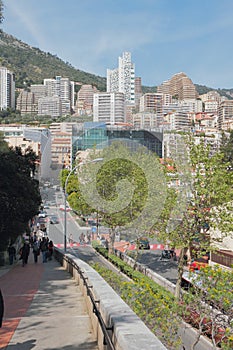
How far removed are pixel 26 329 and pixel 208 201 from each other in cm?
1257

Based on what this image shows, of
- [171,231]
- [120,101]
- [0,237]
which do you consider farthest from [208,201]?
[120,101]

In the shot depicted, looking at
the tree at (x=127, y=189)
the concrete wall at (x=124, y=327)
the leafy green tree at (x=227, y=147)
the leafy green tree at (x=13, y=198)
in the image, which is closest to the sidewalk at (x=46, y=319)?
the concrete wall at (x=124, y=327)

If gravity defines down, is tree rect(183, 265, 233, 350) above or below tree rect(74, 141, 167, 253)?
below

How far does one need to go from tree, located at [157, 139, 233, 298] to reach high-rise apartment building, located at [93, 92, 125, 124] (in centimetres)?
15950

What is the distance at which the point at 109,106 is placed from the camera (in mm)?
179000

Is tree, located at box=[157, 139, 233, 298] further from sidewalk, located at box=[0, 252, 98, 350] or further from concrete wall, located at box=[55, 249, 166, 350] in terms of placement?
concrete wall, located at box=[55, 249, 166, 350]

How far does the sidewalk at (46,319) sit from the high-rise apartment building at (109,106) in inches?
6613

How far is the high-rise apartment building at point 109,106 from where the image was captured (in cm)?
17762

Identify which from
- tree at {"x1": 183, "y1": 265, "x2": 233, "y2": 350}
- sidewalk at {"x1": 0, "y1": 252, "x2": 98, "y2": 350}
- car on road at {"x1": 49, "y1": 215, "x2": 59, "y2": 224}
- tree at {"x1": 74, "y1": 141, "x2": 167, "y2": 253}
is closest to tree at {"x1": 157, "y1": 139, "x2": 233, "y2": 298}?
tree at {"x1": 74, "y1": 141, "x2": 167, "y2": 253}

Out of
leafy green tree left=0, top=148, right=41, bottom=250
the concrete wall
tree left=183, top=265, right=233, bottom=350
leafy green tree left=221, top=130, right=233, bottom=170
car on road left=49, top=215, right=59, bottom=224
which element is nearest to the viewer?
the concrete wall

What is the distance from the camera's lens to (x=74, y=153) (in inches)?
3538

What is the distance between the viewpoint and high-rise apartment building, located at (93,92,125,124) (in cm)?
17762

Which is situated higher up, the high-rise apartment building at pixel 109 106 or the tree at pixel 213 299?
the high-rise apartment building at pixel 109 106

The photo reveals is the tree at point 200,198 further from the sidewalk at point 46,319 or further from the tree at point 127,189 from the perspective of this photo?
the sidewalk at point 46,319
